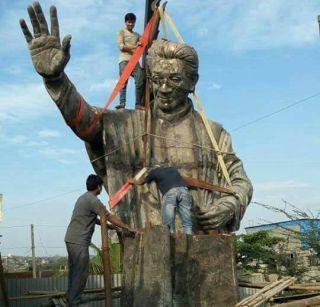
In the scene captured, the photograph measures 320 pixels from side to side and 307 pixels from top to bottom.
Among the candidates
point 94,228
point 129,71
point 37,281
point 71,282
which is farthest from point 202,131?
point 37,281

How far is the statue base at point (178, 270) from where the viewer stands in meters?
4.71

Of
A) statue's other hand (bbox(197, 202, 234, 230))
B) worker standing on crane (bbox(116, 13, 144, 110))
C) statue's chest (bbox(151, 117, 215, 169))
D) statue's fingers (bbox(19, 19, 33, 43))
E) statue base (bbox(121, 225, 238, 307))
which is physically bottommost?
statue base (bbox(121, 225, 238, 307))

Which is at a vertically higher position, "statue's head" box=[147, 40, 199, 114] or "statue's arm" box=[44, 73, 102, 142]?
"statue's head" box=[147, 40, 199, 114]

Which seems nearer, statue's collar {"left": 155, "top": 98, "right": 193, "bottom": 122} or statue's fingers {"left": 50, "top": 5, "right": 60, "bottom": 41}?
statue's fingers {"left": 50, "top": 5, "right": 60, "bottom": 41}

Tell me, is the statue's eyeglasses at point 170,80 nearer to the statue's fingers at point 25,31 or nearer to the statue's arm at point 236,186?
the statue's arm at point 236,186

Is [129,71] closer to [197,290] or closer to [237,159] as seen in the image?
[237,159]

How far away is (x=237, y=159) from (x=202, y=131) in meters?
0.49

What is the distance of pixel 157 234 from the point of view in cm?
475

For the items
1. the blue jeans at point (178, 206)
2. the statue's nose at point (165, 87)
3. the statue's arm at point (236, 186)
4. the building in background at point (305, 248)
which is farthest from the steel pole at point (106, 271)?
the building in background at point (305, 248)

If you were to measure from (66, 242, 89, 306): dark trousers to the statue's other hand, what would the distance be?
1130mm

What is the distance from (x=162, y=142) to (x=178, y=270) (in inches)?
72.7

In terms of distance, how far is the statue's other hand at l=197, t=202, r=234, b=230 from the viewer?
594 cm

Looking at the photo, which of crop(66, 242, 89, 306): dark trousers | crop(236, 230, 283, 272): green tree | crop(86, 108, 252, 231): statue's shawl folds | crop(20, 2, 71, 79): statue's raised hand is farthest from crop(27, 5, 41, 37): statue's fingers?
crop(236, 230, 283, 272): green tree

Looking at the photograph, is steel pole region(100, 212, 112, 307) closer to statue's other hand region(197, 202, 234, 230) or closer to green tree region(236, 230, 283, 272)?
statue's other hand region(197, 202, 234, 230)
